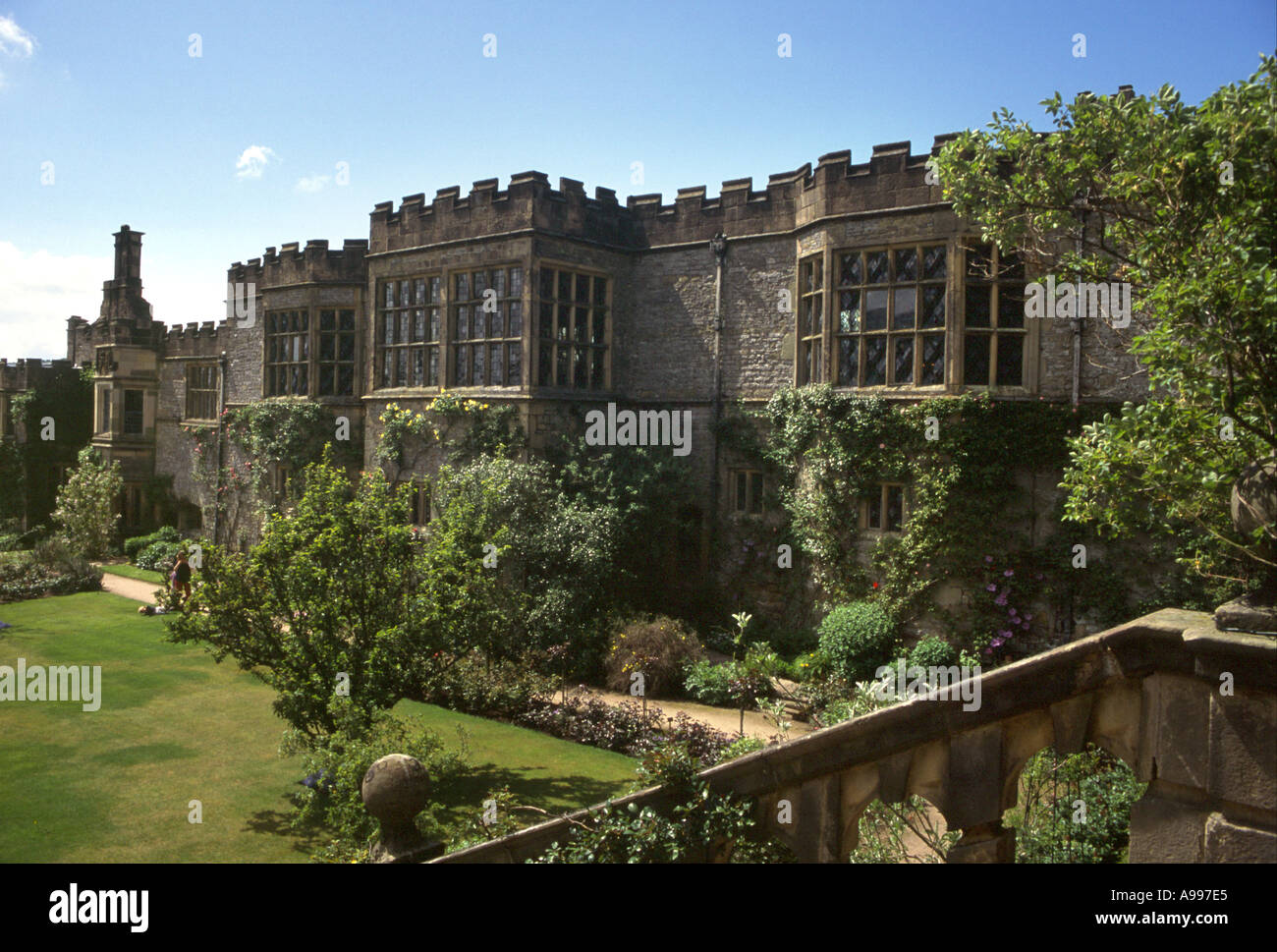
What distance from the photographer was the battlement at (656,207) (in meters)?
13.9

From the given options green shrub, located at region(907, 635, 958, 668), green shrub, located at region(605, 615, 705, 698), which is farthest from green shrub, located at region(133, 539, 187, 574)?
green shrub, located at region(907, 635, 958, 668)

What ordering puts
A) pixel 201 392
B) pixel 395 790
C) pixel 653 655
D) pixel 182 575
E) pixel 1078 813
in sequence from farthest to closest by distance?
pixel 201 392 < pixel 182 575 < pixel 653 655 < pixel 1078 813 < pixel 395 790

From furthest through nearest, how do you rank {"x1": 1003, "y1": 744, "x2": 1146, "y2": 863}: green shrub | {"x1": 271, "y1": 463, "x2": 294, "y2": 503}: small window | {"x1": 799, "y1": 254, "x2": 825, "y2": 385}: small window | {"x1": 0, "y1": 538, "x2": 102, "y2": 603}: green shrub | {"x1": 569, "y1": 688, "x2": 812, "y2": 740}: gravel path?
{"x1": 271, "y1": 463, "x2": 294, "y2": 503}: small window → {"x1": 0, "y1": 538, "x2": 102, "y2": 603}: green shrub → {"x1": 799, "y1": 254, "x2": 825, "y2": 385}: small window → {"x1": 569, "y1": 688, "x2": 812, "y2": 740}: gravel path → {"x1": 1003, "y1": 744, "x2": 1146, "y2": 863}: green shrub

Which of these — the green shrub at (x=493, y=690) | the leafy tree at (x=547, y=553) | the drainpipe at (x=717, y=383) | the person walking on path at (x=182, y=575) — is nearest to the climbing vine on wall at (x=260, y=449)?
the person walking on path at (x=182, y=575)

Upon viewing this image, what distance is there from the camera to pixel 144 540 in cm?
2745

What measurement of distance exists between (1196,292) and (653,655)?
34.0ft

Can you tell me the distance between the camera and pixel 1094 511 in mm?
6109

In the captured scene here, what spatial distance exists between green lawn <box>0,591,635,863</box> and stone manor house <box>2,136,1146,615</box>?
19.3 ft

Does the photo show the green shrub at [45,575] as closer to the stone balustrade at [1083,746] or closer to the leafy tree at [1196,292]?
the stone balustrade at [1083,746]

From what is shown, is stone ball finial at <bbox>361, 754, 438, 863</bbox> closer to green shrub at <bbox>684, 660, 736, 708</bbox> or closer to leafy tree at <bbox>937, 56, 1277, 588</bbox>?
leafy tree at <bbox>937, 56, 1277, 588</bbox>

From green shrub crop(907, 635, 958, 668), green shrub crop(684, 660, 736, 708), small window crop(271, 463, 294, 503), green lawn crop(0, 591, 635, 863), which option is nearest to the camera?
green lawn crop(0, 591, 635, 863)

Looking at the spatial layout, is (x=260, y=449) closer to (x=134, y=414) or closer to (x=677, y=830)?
(x=134, y=414)

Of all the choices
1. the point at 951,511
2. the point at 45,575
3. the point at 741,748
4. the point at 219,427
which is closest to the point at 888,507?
the point at 951,511

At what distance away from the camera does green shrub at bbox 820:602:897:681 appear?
42.7 ft
